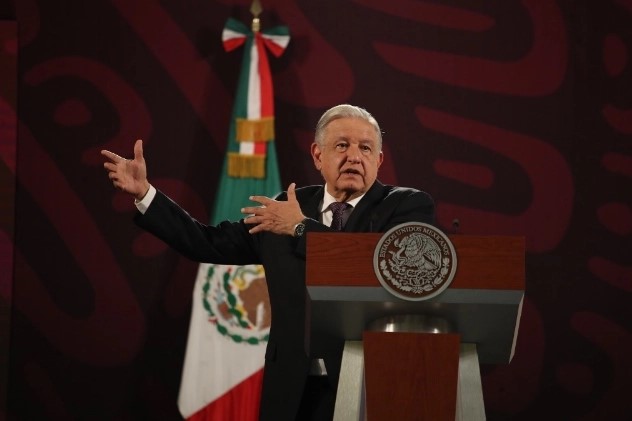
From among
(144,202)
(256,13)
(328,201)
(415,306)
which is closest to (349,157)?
(328,201)

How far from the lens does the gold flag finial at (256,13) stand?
207 inches

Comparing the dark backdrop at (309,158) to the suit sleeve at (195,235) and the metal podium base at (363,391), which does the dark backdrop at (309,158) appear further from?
the metal podium base at (363,391)

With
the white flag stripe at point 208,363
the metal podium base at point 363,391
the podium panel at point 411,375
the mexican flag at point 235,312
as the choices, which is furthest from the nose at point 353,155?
the white flag stripe at point 208,363

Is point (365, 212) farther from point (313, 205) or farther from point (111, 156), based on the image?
point (111, 156)

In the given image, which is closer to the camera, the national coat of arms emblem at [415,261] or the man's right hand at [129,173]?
the national coat of arms emblem at [415,261]

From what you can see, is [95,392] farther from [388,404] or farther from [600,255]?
[388,404]

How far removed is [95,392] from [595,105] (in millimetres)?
2946

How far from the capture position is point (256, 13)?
207 inches

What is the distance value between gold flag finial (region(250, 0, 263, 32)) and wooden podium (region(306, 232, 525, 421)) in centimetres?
315

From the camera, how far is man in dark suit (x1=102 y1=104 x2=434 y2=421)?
281 centimetres

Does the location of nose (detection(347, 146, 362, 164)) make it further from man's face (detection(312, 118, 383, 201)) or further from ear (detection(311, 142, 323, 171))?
ear (detection(311, 142, 323, 171))

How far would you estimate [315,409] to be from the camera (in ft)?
9.37

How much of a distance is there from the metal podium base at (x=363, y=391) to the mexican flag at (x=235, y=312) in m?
2.57

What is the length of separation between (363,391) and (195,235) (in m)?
0.99
